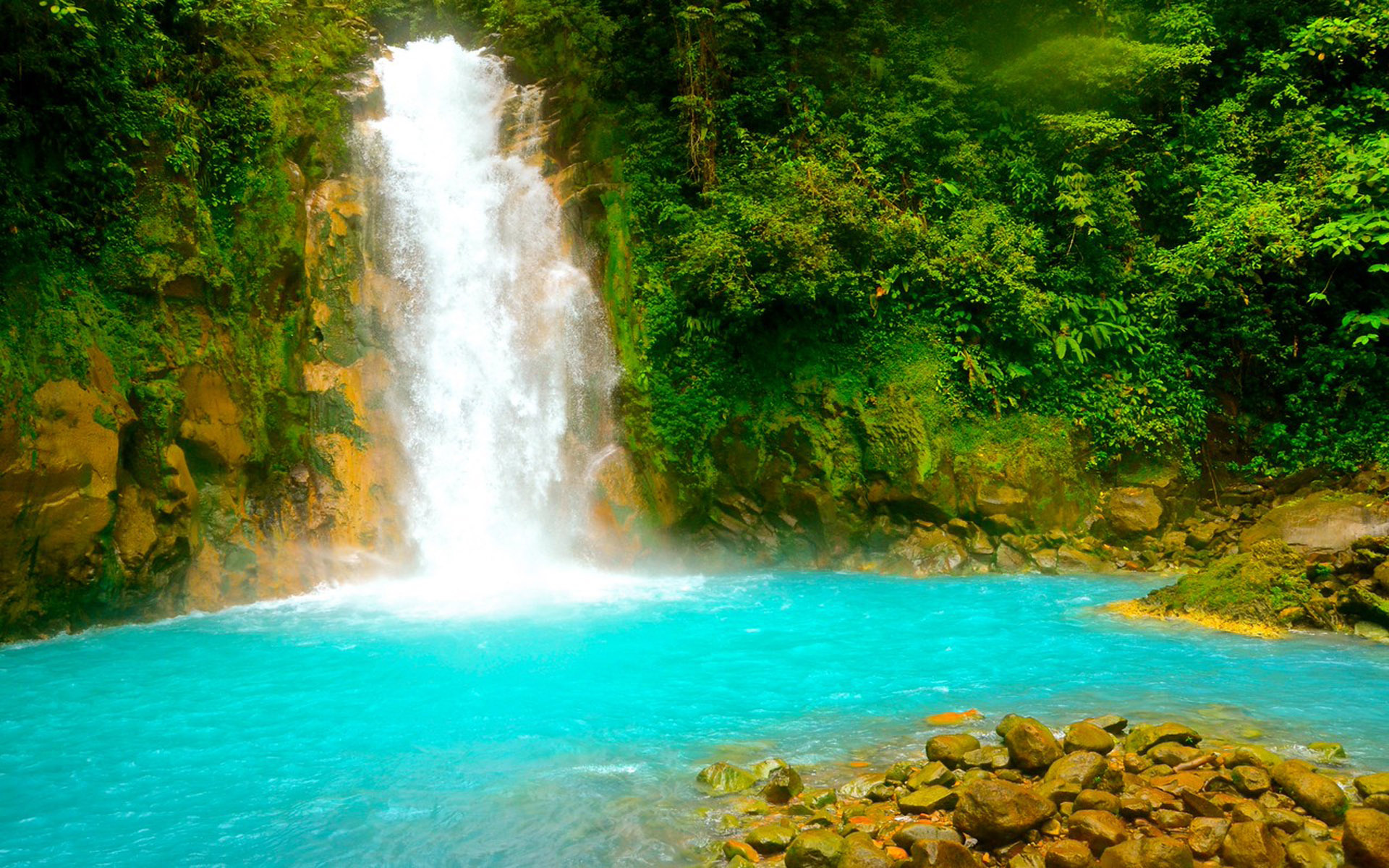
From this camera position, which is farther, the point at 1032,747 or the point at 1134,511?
the point at 1134,511

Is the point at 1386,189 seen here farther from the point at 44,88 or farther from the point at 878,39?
the point at 44,88

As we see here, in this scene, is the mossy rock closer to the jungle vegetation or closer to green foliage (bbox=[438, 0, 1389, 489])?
green foliage (bbox=[438, 0, 1389, 489])

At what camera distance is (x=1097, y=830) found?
15.0ft

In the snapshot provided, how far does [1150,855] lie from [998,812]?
76 centimetres

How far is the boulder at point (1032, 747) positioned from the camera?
5.61 meters

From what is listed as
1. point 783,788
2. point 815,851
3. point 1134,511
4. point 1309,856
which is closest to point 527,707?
point 783,788

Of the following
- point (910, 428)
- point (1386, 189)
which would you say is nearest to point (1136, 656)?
point (910, 428)

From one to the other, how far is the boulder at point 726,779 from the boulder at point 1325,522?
8.72m

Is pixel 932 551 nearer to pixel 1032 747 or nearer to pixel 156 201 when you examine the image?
pixel 1032 747

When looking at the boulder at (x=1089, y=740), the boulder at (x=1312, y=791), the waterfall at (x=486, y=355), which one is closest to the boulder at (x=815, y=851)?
the boulder at (x=1089, y=740)

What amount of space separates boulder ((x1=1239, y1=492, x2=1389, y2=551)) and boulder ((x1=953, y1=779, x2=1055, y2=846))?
831 centimetres

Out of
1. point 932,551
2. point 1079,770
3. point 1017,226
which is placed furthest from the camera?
point 1017,226

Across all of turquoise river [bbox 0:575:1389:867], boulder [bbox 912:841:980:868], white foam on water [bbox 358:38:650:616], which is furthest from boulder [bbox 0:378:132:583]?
boulder [bbox 912:841:980:868]

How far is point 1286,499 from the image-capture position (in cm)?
1371
